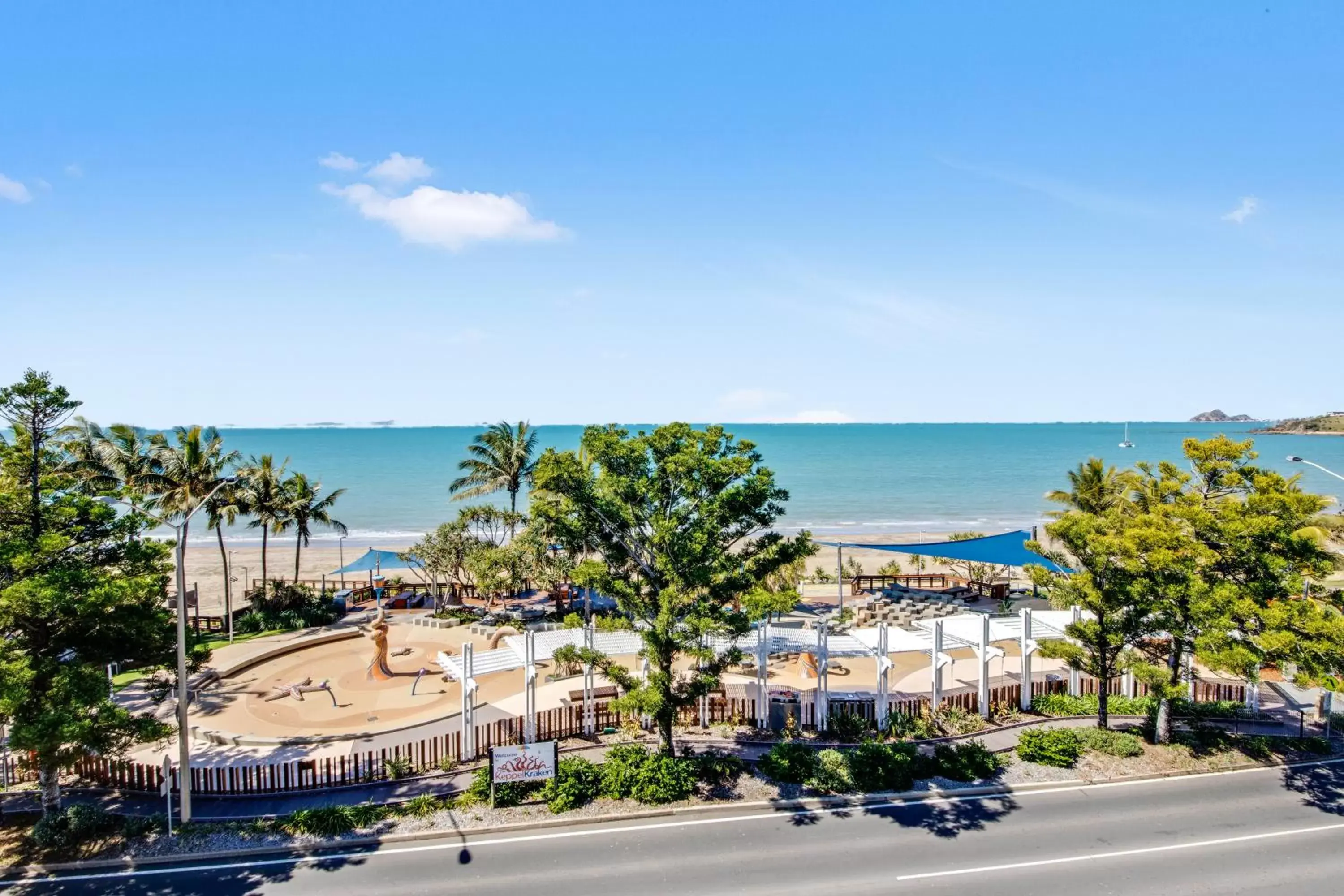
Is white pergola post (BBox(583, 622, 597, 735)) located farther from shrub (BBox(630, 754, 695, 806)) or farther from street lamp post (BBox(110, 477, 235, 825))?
street lamp post (BBox(110, 477, 235, 825))

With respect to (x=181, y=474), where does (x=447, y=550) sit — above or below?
below

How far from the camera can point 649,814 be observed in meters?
17.1

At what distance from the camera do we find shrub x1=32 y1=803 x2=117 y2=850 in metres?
15.4

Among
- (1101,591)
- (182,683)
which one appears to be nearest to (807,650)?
(1101,591)

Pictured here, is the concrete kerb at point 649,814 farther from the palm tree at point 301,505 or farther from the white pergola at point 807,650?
the palm tree at point 301,505

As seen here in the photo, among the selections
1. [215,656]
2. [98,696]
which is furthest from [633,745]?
[215,656]

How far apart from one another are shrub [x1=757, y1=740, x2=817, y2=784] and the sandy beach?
2811cm

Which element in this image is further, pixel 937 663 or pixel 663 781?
pixel 937 663

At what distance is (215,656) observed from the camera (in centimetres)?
2873

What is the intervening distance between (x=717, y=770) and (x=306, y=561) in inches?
2136

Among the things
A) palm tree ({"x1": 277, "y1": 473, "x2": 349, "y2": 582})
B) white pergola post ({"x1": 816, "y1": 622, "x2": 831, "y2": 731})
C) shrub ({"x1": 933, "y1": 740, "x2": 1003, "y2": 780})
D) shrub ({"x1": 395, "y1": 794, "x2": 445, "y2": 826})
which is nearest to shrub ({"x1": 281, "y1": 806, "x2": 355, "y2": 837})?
shrub ({"x1": 395, "y1": 794, "x2": 445, "y2": 826})

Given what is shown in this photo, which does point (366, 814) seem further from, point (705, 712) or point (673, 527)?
point (673, 527)

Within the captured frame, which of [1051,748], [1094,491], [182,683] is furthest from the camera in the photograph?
[1094,491]

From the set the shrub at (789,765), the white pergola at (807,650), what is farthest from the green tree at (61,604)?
the shrub at (789,765)
